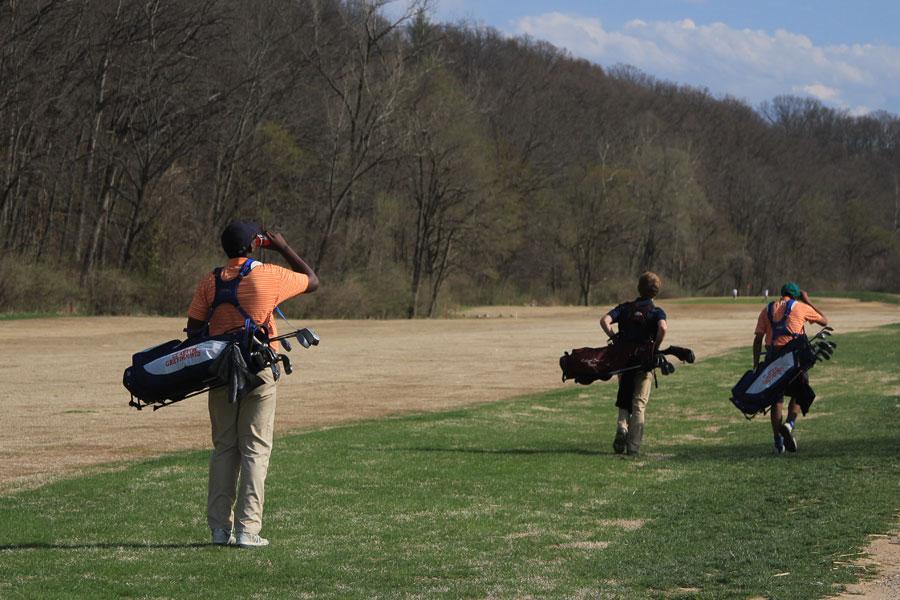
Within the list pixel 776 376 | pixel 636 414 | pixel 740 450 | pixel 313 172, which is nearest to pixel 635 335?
pixel 636 414

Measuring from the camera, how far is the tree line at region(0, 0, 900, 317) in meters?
51.1

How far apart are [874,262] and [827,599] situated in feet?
428

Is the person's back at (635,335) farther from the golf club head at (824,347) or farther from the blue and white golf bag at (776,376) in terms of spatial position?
the golf club head at (824,347)

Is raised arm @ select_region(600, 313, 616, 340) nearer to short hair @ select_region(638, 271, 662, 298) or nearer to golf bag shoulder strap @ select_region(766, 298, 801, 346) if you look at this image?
short hair @ select_region(638, 271, 662, 298)

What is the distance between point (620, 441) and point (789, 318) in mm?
2342

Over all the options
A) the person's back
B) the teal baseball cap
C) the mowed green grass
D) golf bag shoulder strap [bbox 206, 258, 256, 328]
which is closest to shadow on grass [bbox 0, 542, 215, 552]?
the mowed green grass

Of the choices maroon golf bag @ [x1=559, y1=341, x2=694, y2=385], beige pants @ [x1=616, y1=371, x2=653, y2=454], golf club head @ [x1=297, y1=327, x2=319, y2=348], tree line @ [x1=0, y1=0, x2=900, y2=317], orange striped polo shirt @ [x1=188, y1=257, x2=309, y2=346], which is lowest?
beige pants @ [x1=616, y1=371, x2=653, y2=454]

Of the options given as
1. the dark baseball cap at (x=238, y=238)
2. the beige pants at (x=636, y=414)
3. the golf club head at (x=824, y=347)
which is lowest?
the beige pants at (x=636, y=414)

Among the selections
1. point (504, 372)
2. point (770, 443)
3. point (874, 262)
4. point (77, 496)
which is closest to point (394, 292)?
point (504, 372)

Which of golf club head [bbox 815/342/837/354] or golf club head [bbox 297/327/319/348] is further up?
golf club head [bbox 297/327/319/348]

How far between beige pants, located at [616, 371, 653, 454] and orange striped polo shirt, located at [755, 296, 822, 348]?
Answer: 1.43 metres

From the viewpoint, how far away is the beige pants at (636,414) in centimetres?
1434

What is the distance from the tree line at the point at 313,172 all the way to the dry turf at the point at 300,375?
25.2 feet

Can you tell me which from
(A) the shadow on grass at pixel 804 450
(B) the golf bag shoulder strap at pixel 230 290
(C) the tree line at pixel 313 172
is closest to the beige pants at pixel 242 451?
(B) the golf bag shoulder strap at pixel 230 290
